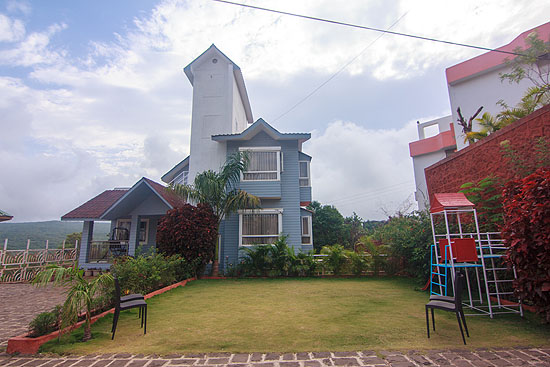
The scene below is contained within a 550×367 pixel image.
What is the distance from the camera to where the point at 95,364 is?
3.45 m

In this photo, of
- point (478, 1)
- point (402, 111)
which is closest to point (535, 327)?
point (478, 1)

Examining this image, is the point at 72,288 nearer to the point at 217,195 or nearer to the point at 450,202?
the point at 450,202

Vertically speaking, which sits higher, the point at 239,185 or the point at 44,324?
the point at 239,185

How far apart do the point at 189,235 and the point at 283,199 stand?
4.71 metres

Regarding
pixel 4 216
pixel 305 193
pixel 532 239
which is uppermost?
pixel 305 193

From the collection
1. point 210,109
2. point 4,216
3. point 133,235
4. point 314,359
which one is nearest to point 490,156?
point 314,359

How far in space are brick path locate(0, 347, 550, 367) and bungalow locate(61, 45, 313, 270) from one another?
902 centimetres

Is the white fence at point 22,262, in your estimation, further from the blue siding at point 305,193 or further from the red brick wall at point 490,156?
the red brick wall at point 490,156

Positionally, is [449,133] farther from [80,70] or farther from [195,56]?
[80,70]

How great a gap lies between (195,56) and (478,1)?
42.5 ft

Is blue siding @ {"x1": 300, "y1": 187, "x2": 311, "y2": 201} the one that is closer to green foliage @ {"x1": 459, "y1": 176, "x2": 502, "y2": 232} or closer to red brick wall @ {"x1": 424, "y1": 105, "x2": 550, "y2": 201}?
red brick wall @ {"x1": 424, "y1": 105, "x2": 550, "y2": 201}

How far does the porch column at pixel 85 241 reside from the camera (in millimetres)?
14383

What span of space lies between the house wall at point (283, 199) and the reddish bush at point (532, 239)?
29.0 feet

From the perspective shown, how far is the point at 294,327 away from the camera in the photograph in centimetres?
474
